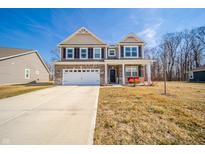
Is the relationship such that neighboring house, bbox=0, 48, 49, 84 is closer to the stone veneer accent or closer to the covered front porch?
the stone veneer accent

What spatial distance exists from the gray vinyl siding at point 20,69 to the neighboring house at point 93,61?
7.11 m

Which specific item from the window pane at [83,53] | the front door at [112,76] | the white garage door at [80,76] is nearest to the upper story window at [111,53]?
the front door at [112,76]

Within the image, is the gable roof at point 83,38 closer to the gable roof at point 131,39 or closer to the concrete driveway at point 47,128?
the gable roof at point 131,39

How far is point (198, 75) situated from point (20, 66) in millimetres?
32745

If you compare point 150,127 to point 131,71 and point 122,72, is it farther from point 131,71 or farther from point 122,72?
point 131,71

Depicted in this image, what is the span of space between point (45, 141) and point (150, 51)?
43.3 metres

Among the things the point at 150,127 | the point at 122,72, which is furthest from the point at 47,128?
the point at 122,72

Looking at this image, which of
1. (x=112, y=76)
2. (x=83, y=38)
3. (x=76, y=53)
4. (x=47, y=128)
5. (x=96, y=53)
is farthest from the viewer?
(x=112, y=76)

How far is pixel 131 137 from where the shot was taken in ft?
10.6

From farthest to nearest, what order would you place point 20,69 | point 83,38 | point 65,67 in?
point 20,69 → point 83,38 → point 65,67

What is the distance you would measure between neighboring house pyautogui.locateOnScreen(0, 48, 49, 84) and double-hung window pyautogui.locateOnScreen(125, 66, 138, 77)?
1623 cm

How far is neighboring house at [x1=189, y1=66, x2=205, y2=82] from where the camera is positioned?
25600 mm

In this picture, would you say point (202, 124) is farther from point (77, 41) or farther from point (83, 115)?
point (77, 41)

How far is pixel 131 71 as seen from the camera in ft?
61.8
